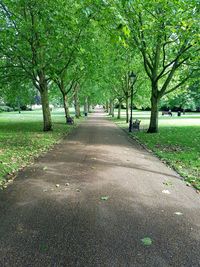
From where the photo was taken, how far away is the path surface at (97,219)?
13.1 ft

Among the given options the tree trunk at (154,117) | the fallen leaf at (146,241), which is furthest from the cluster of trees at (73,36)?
the fallen leaf at (146,241)

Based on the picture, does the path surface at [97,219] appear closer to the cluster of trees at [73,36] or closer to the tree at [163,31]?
the tree at [163,31]

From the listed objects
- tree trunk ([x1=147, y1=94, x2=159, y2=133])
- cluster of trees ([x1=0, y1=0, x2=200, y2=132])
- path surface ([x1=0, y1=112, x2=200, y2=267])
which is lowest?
path surface ([x1=0, y1=112, x2=200, y2=267])

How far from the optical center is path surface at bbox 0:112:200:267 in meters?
3.98

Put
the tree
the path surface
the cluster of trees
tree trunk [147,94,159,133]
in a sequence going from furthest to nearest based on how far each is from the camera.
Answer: tree trunk [147,94,159,133] → the cluster of trees → the tree → the path surface

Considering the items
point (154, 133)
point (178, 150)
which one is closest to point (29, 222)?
point (178, 150)

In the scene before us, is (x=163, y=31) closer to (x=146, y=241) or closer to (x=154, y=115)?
(x=154, y=115)

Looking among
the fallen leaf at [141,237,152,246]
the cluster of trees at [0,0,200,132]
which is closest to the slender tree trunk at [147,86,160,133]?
the cluster of trees at [0,0,200,132]

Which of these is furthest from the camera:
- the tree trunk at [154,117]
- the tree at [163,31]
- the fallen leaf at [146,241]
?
the tree trunk at [154,117]

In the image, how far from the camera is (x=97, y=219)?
5203 millimetres

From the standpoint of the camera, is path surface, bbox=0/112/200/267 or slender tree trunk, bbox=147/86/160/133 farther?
slender tree trunk, bbox=147/86/160/133

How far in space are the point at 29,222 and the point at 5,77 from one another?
744 inches

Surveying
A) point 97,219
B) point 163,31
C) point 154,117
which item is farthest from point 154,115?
point 97,219

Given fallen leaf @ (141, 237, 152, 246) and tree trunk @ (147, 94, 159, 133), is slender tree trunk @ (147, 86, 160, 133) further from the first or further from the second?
fallen leaf @ (141, 237, 152, 246)
